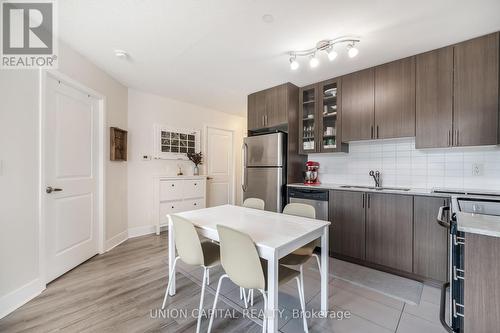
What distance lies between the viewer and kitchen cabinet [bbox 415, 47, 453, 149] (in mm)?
2223

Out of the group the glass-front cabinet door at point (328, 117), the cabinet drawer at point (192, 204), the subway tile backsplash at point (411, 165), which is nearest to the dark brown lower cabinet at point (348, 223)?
the subway tile backsplash at point (411, 165)

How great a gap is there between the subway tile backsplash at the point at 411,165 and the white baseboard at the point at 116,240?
11.0ft

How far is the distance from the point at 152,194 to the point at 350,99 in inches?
142

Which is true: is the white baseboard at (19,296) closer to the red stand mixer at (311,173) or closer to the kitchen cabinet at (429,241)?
the red stand mixer at (311,173)

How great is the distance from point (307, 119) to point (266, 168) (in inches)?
41.0

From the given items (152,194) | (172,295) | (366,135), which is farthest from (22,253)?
(366,135)

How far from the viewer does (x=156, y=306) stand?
1.78 meters

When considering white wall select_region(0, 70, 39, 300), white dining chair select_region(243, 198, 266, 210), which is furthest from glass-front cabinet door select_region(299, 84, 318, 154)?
white wall select_region(0, 70, 39, 300)

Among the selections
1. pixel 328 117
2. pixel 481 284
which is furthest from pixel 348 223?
pixel 481 284

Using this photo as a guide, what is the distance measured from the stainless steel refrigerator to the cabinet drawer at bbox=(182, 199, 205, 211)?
104 cm

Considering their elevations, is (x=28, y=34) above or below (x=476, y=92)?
above

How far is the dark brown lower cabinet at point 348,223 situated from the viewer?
2.54 meters

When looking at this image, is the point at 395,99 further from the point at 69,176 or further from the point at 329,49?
the point at 69,176

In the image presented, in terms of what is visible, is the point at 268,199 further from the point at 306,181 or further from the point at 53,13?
the point at 53,13
